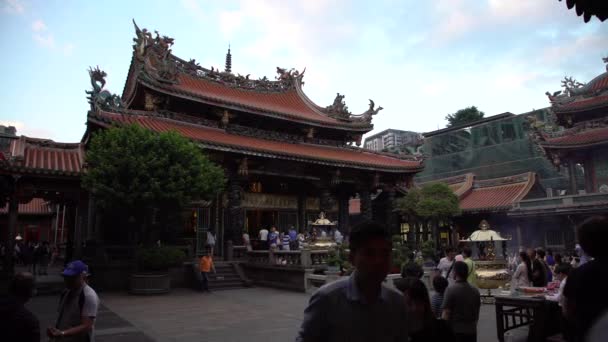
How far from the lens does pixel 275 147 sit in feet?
61.4

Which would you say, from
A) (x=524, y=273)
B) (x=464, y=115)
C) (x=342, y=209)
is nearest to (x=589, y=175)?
(x=342, y=209)

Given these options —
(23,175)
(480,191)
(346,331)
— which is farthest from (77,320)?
(480,191)

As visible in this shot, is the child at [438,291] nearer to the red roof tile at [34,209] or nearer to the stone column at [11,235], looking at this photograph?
the stone column at [11,235]

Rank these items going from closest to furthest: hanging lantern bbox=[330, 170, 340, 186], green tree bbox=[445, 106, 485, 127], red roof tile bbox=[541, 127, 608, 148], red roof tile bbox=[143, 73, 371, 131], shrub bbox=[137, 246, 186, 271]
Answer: shrub bbox=[137, 246, 186, 271]
red roof tile bbox=[143, 73, 371, 131]
hanging lantern bbox=[330, 170, 340, 186]
red roof tile bbox=[541, 127, 608, 148]
green tree bbox=[445, 106, 485, 127]

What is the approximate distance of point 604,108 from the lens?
22.8m

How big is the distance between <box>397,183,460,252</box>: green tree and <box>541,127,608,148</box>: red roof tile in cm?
624

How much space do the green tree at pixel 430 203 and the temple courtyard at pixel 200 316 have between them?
11.4m

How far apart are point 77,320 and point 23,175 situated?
473 inches

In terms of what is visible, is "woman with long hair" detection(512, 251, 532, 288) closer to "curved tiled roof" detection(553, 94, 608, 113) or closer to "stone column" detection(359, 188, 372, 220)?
"stone column" detection(359, 188, 372, 220)

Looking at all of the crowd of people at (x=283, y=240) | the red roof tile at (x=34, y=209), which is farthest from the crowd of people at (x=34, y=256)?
the crowd of people at (x=283, y=240)

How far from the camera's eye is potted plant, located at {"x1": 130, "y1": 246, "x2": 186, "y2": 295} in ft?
41.3

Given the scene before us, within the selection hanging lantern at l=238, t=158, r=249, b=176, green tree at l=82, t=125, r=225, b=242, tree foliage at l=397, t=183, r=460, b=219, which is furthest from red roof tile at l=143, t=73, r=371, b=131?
green tree at l=82, t=125, r=225, b=242

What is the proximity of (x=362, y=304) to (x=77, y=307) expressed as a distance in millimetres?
3186

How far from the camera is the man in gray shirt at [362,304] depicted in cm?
198
